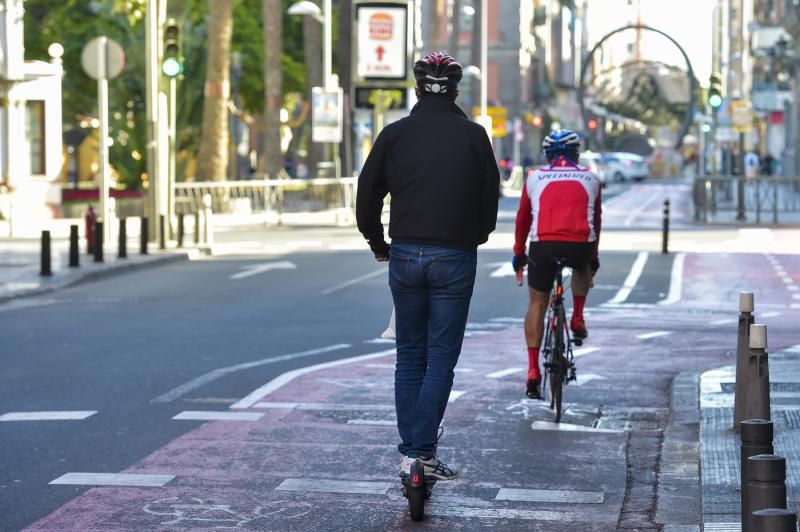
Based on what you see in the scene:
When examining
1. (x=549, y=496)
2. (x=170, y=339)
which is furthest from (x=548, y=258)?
(x=170, y=339)

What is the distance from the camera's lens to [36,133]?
40.2 m

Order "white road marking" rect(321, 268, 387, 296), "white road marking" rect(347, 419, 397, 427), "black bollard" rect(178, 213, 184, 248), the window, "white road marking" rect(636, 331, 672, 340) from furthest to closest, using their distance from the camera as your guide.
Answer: the window, "black bollard" rect(178, 213, 184, 248), "white road marking" rect(321, 268, 387, 296), "white road marking" rect(636, 331, 672, 340), "white road marking" rect(347, 419, 397, 427)

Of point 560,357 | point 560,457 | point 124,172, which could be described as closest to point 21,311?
point 560,357

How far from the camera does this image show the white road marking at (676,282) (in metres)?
20.5

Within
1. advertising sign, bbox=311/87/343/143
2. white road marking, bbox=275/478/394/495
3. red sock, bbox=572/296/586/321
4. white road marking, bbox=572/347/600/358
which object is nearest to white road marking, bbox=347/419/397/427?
white road marking, bbox=275/478/394/495

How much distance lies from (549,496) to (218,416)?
3.05 m

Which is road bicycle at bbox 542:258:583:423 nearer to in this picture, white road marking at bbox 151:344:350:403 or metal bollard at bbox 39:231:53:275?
white road marking at bbox 151:344:350:403

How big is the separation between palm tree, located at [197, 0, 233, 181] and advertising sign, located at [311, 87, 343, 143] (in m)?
2.21

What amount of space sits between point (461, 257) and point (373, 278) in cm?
1574

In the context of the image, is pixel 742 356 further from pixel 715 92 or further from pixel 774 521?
pixel 715 92

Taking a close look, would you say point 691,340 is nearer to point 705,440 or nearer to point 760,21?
point 705,440

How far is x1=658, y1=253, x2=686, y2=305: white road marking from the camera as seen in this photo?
20500mm

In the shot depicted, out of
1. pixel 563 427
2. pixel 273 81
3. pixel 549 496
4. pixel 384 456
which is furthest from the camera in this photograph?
pixel 273 81

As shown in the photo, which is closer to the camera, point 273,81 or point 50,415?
point 50,415
